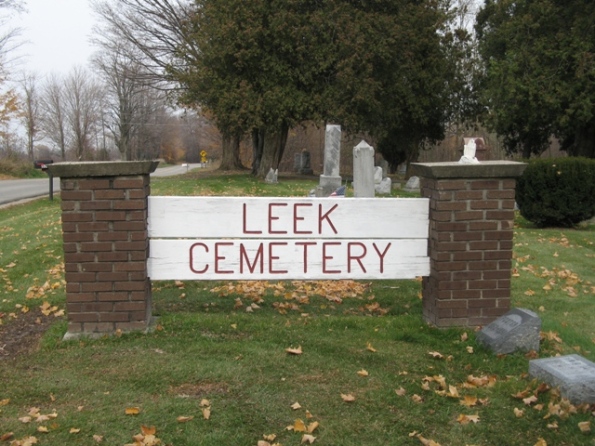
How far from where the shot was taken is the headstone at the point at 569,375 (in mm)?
3789

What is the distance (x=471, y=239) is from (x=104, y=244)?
9.52 ft

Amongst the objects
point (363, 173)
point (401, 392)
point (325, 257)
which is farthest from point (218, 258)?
point (363, 173)

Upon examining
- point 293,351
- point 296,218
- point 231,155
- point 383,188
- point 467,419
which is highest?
point 231,155

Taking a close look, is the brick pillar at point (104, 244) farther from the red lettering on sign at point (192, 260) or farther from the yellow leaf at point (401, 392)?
the yellow leaf at point (401, 392)

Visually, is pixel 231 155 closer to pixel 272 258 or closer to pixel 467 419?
pixel 272 258

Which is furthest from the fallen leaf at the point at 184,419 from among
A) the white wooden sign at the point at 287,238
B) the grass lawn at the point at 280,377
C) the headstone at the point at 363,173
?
the headstone at the point at 363,173

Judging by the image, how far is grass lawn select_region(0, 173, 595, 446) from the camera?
11.5 ft

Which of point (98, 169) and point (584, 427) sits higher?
point (98, 169)

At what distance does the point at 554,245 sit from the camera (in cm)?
1111

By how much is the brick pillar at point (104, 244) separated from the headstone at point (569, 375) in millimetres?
2930

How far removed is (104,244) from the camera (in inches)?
191

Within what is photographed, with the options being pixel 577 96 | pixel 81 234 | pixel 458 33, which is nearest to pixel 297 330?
pixel 81 234

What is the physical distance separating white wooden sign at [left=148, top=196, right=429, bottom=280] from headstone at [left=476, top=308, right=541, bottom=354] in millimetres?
787

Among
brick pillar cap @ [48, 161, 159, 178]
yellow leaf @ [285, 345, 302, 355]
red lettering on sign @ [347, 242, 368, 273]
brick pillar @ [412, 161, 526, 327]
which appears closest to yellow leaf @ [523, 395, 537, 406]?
brick pillar @ [412, 161, 526, 327]
